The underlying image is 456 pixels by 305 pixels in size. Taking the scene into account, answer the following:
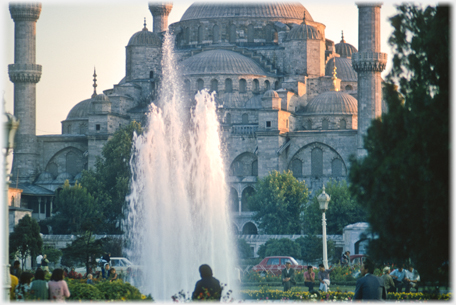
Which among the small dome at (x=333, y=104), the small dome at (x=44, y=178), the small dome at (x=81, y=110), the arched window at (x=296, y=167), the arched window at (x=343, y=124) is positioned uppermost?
the small dome at (x=81, y=110)

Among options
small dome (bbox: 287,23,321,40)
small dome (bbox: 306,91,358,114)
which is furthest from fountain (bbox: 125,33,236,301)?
small dome (bbox: 287,23,321,40)

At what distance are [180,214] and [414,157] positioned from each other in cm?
1067

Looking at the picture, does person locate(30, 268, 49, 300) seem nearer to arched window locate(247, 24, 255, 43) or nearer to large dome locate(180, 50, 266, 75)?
large dome locate(180, 50, 266, 75)

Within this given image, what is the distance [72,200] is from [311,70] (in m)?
18.7

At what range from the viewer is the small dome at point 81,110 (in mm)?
62688

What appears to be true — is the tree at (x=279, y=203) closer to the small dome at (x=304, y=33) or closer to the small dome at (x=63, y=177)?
the small dome at (x=63, y=177)

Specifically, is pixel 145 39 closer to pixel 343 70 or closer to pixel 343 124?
pixel 343 70

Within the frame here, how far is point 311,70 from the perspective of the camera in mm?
58531

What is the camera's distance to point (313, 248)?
3700 centimetres

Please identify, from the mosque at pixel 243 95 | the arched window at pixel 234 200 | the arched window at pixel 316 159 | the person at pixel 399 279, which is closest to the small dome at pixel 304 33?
the mosque at pixel 243 95

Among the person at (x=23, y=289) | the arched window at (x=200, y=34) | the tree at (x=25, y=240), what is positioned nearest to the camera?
the person at (x=23, y=289)

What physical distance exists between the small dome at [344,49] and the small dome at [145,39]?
13920 mm

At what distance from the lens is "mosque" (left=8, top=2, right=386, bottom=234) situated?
51.6 m

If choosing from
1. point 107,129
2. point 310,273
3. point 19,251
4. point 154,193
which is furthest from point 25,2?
point 310,273
